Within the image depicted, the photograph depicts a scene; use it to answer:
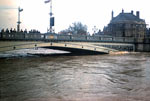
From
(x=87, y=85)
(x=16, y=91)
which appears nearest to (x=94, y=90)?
(x=87, y=85)

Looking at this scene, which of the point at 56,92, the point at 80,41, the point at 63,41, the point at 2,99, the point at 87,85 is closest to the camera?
the point at 2,99

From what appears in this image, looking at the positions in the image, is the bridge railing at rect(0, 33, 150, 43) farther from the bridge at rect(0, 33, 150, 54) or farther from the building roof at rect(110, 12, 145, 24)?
the building roof at rect(110, 12, 145, 24)

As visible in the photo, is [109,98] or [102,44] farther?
[102,44]

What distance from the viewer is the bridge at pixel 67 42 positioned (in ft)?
112


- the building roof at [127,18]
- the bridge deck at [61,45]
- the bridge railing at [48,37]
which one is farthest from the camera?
the building roof at [127,18]

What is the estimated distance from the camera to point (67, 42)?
41031 mm

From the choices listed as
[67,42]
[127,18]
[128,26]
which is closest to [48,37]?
[67,42]

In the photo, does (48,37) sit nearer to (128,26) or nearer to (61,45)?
(61,45)

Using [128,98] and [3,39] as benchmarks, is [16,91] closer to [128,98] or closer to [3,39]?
[128,98]

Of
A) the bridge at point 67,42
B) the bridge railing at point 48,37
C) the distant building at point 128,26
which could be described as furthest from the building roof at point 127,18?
the bridge railing at point 48,37

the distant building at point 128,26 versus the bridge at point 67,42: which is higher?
the distant building at point 128,26

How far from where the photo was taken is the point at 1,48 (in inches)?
1283

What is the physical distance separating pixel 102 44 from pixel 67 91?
3747 cm

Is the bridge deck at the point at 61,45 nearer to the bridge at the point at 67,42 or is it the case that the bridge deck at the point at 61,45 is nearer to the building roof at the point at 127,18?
the bridge at the point at 67,42
